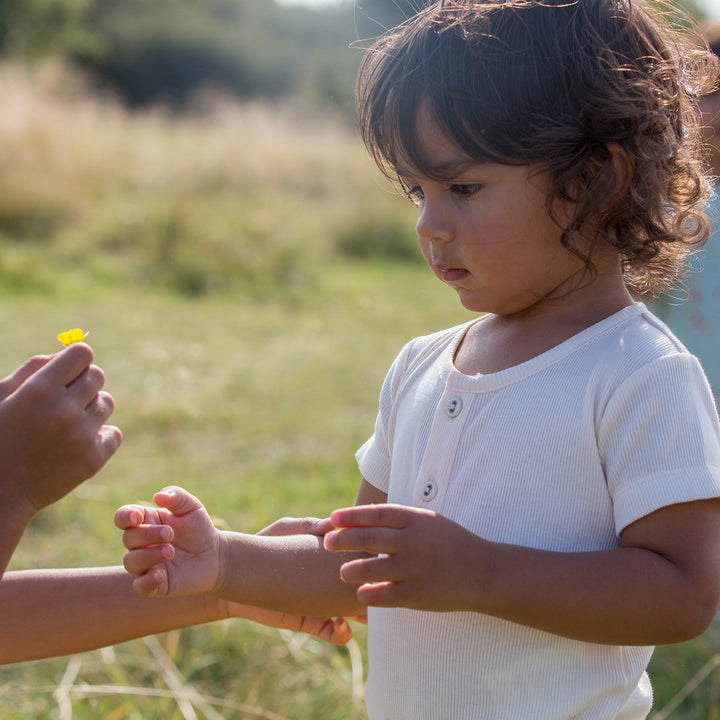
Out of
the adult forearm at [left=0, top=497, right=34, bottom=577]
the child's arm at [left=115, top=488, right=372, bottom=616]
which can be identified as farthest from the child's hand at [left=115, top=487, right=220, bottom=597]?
the adult forearm at [left=0, top=497, right=34, bottom=577]

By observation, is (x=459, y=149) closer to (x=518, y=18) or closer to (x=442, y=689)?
(x=518, y=18)

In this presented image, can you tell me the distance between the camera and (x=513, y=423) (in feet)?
3.97

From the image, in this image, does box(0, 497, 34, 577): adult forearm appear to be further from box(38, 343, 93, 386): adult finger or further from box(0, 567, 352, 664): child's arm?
box(0, 567, 352, 664): child's arm

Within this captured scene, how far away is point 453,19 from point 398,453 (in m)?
0.61

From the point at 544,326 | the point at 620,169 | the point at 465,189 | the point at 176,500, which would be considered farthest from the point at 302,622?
the point at 620,169

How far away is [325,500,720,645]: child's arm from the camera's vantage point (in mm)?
1062

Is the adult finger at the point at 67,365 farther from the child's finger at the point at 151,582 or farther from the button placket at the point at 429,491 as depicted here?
the button placket at the point at 429,491

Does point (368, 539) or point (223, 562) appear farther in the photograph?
point (223, 562)

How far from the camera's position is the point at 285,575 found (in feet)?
4.58

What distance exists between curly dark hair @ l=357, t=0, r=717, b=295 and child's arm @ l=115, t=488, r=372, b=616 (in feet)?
1.90

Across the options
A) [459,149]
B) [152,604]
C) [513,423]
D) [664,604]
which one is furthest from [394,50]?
[152,604]

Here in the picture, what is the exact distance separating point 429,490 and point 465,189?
1.33 ft

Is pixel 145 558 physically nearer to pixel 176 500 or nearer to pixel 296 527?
pixel 176 500

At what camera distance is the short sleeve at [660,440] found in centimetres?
108
